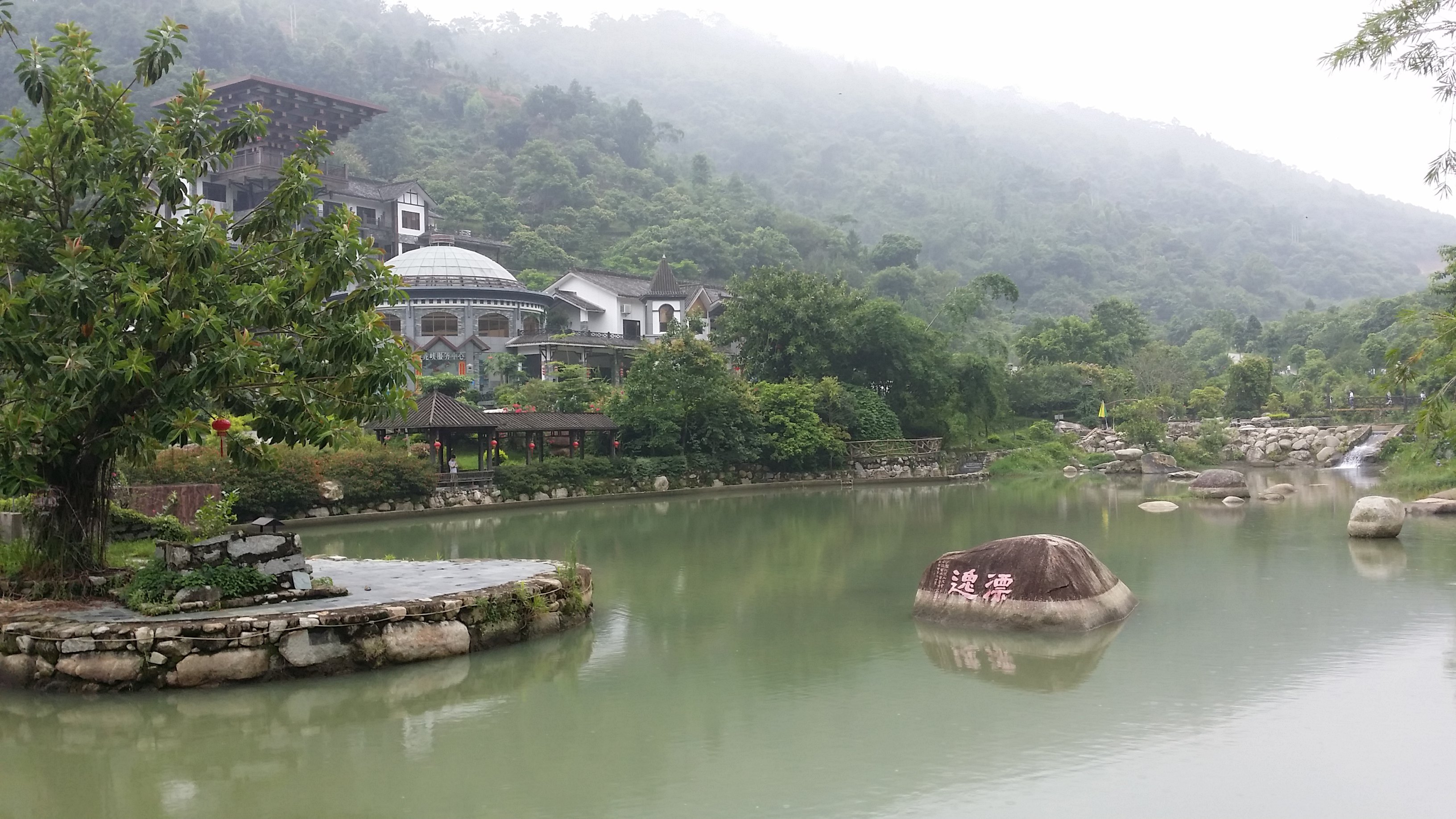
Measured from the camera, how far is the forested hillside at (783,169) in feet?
238

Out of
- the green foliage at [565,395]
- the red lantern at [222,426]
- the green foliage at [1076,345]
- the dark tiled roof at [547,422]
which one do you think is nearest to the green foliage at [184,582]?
the red lantern at [222,426]

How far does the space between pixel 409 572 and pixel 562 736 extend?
5.29 m

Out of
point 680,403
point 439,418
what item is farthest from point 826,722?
point 680,403

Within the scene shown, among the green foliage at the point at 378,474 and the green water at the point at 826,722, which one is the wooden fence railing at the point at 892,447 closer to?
the green foliage at the point at 378,474

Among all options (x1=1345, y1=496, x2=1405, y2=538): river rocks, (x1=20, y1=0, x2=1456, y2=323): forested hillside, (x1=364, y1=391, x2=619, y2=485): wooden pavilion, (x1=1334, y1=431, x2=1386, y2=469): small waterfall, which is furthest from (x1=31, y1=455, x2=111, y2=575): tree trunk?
(x1=20, y1=0, x2=1456, y2=323): forested hillside

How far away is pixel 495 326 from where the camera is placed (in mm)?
45000

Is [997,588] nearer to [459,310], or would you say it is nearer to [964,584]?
[964,584]

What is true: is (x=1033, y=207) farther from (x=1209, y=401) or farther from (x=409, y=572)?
(x=409, y=572)

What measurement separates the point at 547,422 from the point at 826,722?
842 inches

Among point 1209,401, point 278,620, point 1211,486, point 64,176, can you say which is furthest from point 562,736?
point 1209,401

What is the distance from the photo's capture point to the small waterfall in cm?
3866

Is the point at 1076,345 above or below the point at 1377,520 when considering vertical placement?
above

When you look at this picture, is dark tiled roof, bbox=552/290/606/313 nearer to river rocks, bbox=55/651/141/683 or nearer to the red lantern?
the red lantern

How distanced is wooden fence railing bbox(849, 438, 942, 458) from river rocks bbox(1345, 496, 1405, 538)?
63.0 feet
